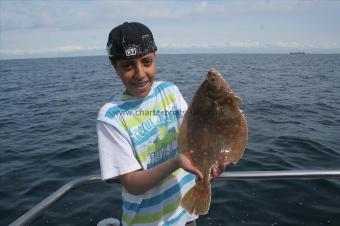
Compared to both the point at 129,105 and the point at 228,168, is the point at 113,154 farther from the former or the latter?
the point at 228,168

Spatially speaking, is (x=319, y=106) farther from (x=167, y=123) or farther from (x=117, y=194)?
(x=167, y=123)

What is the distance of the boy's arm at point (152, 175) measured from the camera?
235 cm

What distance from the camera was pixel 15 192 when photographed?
9.23 m

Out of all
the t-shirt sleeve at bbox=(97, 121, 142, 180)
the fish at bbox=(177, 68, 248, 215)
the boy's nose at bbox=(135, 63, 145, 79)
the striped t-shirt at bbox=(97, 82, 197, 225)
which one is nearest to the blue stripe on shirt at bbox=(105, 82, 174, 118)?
the striped t-shirt at bbox=(97, 82, 197, 225)

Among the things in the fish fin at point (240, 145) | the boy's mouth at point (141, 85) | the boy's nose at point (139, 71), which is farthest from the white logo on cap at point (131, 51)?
the fish fin at point (240, 145)

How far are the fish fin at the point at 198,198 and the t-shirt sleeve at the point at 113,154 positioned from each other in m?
0.43

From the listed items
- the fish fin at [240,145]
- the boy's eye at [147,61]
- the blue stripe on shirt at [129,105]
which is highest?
the boy's eye at [147,61]

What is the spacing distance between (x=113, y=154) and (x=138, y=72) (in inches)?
25.3

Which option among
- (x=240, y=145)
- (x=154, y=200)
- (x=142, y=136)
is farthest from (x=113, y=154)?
(x=240, y=145)

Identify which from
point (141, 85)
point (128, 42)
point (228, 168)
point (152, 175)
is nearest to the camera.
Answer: point (152, 175)

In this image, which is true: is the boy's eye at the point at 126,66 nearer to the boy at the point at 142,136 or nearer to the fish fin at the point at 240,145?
the boy at the point at 142,136

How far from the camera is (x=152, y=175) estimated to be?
243 cm

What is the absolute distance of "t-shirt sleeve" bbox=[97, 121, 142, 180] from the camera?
2.54 metres

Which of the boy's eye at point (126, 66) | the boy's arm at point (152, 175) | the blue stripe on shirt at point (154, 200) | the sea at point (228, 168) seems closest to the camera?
the boy's arm at point (152, 175)
